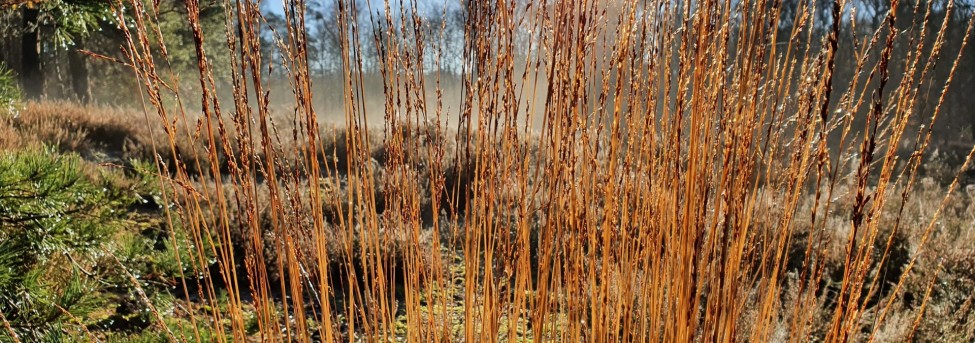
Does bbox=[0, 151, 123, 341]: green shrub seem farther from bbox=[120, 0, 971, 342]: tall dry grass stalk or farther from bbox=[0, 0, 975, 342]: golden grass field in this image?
bbox=[120, 0, 971, 342]: tall dry grass stalk

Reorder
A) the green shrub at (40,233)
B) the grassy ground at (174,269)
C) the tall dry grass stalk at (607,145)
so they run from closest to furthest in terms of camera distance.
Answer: the tall dry grass stalk at (607,145), the grassy ground at (174,269), the green shrub at (40,233)

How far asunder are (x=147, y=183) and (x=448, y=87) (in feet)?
120

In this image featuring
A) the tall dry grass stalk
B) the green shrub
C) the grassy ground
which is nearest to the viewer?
the tall dry grass stalk

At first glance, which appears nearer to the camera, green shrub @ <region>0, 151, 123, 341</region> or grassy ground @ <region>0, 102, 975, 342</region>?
grassy ground @ <region>0, 102, 975, 342</region>

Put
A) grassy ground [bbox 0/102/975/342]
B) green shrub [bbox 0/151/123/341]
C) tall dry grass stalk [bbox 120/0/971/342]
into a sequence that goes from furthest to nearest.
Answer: green shrub [bbox 0/151/123/341]
grassy ground [bbox 0/102/975/342]
tall dry grass stalk [bbox 120/0/971/342]

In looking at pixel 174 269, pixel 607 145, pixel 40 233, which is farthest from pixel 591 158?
pixel 174 269

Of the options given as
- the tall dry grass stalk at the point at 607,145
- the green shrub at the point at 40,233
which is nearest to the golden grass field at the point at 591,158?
the tall dry grass stalk at the point at 607,145

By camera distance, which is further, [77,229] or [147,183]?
[147,183]

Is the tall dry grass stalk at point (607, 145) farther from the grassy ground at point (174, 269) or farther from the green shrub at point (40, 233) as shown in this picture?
the green shrub at point (40, 233)

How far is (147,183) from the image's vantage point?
243 centimetres

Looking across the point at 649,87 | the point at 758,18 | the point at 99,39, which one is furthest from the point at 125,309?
the point at 99,39

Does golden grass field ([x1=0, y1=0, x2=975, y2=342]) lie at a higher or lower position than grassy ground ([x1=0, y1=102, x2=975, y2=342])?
higher

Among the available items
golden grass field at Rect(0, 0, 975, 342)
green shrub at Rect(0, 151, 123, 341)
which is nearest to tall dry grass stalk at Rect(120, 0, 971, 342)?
golden grass field at Rect(0, 0, 975, 342)

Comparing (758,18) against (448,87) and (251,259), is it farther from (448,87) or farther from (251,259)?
(448,87)
